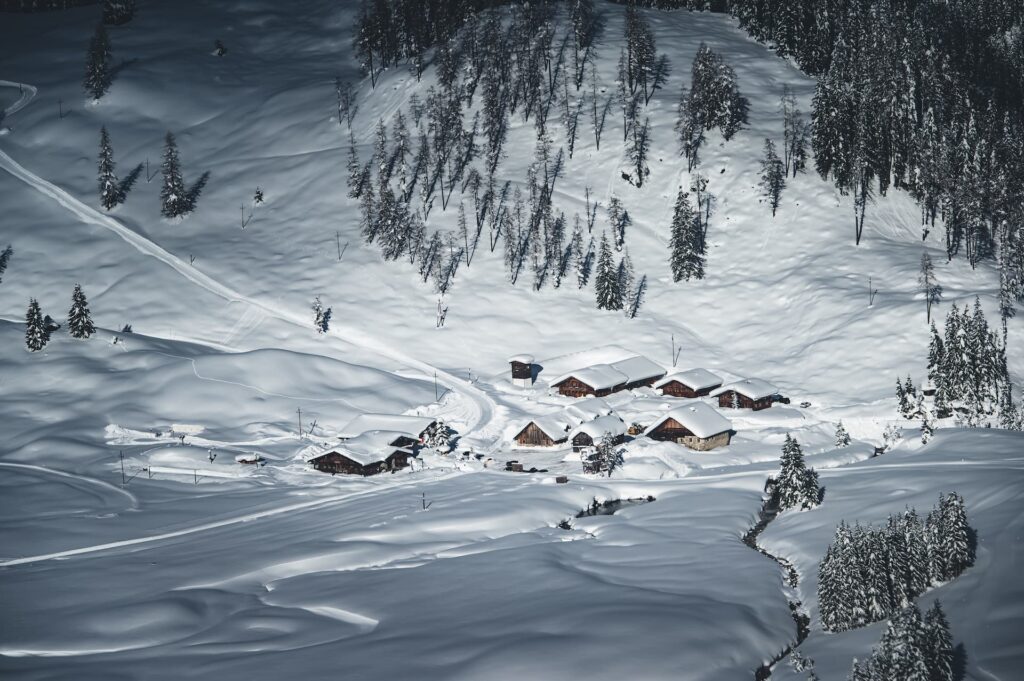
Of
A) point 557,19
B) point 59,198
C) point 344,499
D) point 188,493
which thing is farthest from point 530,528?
point 557,19

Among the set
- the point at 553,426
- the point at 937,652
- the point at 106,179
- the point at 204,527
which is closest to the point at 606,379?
the point at 553,426

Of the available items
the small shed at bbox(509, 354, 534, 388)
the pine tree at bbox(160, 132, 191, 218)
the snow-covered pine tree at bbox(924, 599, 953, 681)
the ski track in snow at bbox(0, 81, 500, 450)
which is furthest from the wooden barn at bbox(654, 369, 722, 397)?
the pine tree at bbox(160, 132, 191, 218)

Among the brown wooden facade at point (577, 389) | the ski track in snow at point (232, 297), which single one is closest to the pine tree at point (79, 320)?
the ski track in snow at point (232, 297)

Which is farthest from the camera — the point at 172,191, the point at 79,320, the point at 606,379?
the point at 172,191

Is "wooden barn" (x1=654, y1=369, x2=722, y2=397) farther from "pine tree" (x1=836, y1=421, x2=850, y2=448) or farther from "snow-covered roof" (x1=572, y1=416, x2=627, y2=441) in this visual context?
"pine tree" (x1=836, y1=421, x2=850, y2=448)

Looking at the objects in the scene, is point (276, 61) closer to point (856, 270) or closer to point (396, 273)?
point (396, 273)

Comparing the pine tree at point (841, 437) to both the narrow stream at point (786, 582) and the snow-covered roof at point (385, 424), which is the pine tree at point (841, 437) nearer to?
the narrow stream at point (786, 582)

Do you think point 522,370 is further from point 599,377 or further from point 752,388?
point 752,388
